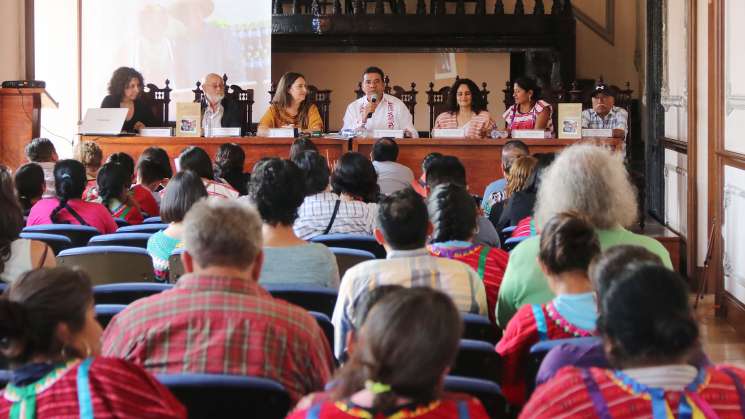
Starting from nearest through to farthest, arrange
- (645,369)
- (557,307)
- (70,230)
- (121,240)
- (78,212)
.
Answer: (645,369) < (557,307) < (121,240) < (70,230) < (78,212)

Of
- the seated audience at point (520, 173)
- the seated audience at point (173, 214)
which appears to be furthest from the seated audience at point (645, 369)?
the seated audience at point (520, 173)

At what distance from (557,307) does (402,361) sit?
3.26 feet

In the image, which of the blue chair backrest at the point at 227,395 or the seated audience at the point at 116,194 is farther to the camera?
the seated audience at the point at 116,194

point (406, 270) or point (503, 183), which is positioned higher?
point (503, 183)

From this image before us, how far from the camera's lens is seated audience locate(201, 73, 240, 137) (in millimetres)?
8188

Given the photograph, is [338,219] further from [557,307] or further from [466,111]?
[466,111]

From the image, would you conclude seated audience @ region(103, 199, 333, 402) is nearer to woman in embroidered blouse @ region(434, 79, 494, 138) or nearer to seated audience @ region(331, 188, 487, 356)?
seated audience @ region(331, 188, 487, 356)

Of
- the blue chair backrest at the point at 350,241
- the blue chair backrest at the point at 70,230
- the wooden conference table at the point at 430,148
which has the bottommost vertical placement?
the blue chair backrest at the point at 350,241

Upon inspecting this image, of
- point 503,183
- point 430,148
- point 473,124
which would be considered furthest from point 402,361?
point 473,124

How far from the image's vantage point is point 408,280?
9.86 feet

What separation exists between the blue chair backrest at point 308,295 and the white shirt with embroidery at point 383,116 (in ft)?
16.6

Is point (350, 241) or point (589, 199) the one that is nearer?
point (589, 199)

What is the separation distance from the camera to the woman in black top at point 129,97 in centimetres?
840

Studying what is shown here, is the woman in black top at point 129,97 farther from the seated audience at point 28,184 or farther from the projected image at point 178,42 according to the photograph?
the seated audience at point 28,184
